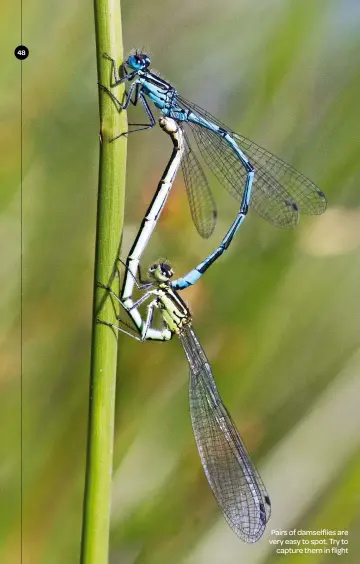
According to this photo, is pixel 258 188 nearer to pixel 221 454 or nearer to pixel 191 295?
pixel 191 295

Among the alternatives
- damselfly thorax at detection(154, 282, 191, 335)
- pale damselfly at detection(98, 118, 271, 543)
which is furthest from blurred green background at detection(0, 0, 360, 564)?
damselfly thorax at detection(154, 282, 191, 335)

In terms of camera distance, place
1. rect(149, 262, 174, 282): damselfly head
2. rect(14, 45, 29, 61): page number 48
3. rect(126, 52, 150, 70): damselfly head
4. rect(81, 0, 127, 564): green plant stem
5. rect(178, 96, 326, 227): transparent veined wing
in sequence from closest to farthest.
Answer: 1. rect(81, 0, 127, 564): green plant stem
2. rect(126, 52, 150, 70): damselfly head
3. rect(149, 262, 174, 282): damselfly head
4. rect(14, 45, 29, 61): page number 48
5. rect(178, 96, 326, 227): transparent veined wing

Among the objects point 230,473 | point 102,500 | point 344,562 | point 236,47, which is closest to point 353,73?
point 236,47

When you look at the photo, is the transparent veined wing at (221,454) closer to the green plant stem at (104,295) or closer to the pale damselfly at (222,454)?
the pale damselfly at (222,454)

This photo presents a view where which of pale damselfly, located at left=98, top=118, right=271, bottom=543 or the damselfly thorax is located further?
pale damselfly, located at left=98, top=118, right=271, bottom=543

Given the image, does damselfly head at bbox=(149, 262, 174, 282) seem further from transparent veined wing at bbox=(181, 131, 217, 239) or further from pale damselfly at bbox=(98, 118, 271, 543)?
transparent veined wing at bbox=(181, 131, 217, 239)

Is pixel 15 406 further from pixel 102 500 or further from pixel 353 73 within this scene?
pixel 353 73

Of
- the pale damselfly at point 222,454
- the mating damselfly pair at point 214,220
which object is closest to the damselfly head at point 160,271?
the mating damselfly pair at point 214,220
